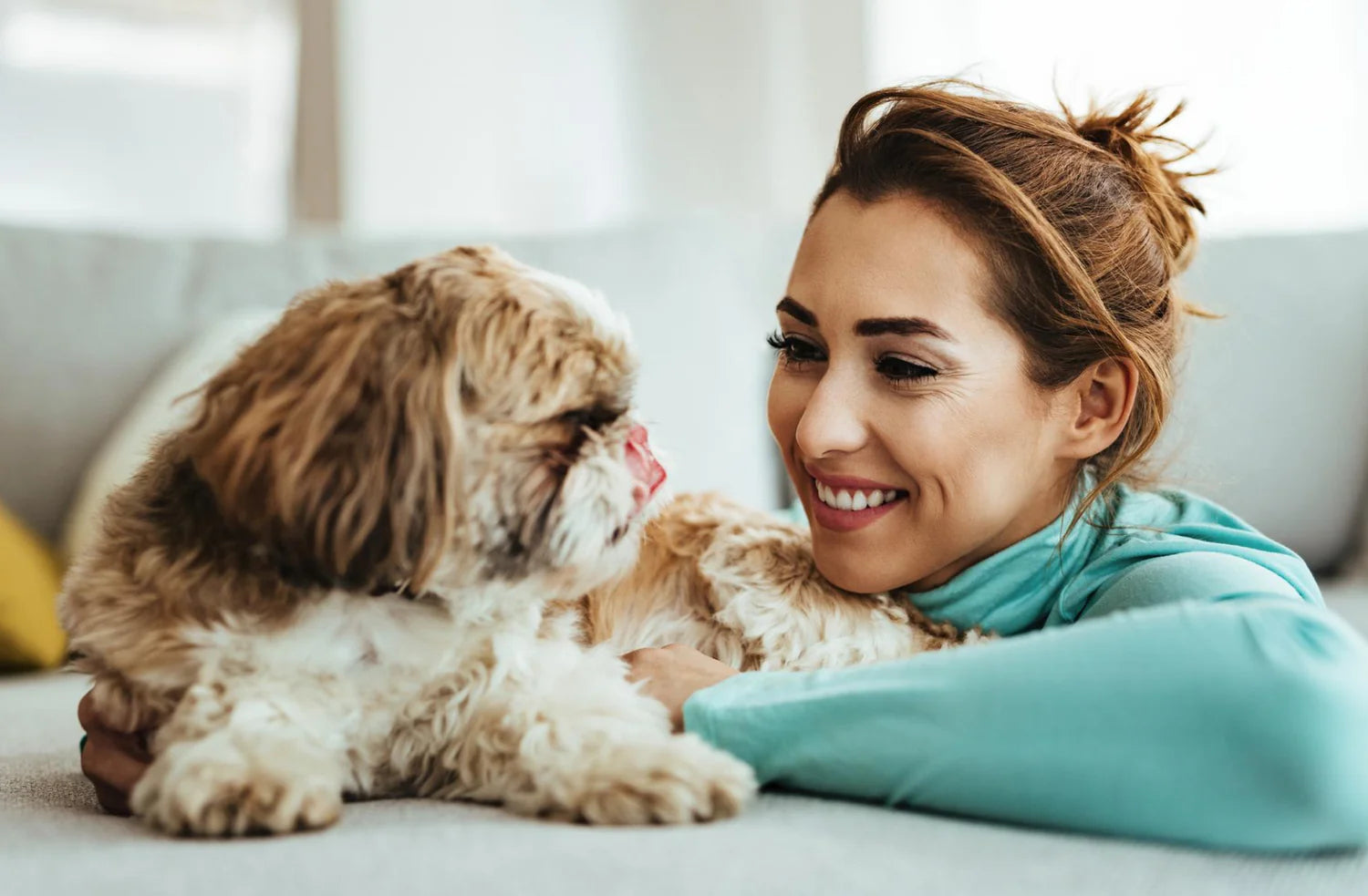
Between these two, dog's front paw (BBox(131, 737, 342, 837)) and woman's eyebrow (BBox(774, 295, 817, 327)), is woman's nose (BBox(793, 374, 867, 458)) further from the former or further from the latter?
dog's front paw (BBox(131, 737, 342, 837))

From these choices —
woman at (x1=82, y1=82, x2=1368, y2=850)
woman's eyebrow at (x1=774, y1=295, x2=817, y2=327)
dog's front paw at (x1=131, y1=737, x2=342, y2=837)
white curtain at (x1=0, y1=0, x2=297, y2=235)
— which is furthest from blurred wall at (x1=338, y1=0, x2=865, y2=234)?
dog's front paw at (x1=131, y1=737, x2=342, y2=837)

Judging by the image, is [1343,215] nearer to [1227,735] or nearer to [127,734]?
[1227,735]

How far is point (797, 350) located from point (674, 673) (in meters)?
0.62

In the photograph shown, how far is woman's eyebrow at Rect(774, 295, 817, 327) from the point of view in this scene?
1.84 metres

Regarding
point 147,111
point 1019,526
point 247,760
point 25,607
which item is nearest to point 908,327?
point 1019,526

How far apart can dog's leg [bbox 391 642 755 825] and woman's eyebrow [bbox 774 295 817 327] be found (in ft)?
2.05

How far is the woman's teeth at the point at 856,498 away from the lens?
1836 millimetres

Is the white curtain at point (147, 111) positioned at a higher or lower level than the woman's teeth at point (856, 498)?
higher

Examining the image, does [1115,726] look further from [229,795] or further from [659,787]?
[229,795]

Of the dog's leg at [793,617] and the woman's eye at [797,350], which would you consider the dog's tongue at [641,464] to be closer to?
the dog's leg at [793,617]

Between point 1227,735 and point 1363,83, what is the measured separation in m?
2.57

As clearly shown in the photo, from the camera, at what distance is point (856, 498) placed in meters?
1.84

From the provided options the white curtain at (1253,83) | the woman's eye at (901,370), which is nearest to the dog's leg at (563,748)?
the woman's eye at (901,370)

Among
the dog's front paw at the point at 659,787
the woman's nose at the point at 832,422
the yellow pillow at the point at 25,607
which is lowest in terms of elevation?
the yellow pillow at the point at 25,607
